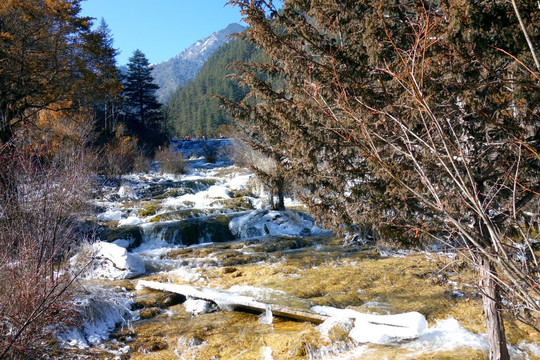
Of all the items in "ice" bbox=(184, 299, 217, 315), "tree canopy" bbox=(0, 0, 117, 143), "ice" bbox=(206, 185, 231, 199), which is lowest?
"ice" bbox=(184, 299, 217, 315)

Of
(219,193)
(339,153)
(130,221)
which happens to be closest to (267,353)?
(339,153)

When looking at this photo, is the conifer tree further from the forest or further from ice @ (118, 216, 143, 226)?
ice @ (118, 216, 143, 226)

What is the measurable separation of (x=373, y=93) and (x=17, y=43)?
10.3 meters

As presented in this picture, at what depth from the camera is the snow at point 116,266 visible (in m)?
8.56

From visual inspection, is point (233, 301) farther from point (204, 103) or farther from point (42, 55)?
point (204, 103)

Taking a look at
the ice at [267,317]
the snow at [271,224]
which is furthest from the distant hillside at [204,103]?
the ice at [267,317]

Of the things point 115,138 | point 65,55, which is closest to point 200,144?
point 115,138

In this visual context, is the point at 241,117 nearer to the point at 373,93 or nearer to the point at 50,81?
the point at 373,93

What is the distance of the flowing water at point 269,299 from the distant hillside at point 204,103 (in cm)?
4173

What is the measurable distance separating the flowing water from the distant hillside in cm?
4173

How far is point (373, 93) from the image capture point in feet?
11.5

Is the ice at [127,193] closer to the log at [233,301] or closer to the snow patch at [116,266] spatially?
the snow patch at [116,266]

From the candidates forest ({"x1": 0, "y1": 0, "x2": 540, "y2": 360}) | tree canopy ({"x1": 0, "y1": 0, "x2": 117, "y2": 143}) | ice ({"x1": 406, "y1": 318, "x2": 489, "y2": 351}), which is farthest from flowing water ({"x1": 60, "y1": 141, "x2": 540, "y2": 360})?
tree canopy ({"x1": 0, "y1": 0, "x2": 117, "y2": 143})

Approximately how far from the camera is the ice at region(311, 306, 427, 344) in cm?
461
